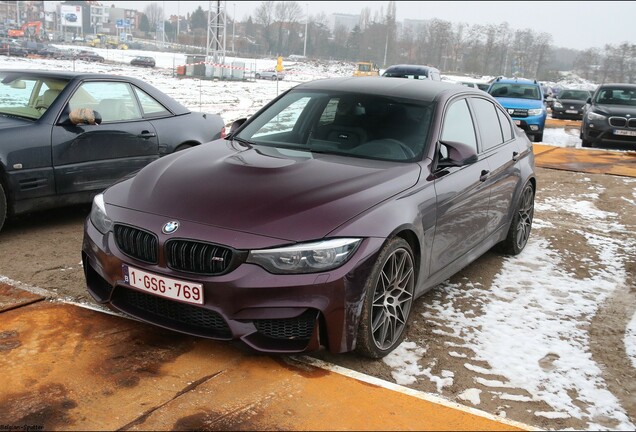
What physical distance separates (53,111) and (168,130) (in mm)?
1238

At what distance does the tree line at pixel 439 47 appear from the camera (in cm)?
9850

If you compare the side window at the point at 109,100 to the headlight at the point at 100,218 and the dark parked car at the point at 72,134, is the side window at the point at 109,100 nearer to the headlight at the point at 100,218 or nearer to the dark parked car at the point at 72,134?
the dark parked car at the point at 72,134

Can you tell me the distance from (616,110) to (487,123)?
10956 mm

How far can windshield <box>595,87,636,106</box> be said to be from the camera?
15.4 meters

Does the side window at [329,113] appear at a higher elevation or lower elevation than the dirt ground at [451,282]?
higher

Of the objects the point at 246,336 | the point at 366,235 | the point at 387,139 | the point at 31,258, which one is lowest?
the point at 31,258

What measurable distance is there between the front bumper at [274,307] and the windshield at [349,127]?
3.60 ft

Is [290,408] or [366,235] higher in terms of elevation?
[366,235]

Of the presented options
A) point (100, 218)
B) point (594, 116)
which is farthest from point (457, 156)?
point (594, 116)

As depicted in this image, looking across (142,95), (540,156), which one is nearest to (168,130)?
(142,95)

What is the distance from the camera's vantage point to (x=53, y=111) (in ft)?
19.1

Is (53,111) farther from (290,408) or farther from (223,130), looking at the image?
(290,408)

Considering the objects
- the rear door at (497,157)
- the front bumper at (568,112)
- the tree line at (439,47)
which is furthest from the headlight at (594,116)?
the tree line at (439,47)

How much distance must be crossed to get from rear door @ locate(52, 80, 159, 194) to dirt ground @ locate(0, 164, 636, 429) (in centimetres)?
55
